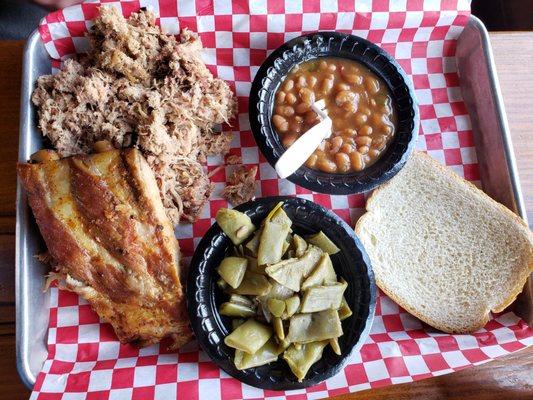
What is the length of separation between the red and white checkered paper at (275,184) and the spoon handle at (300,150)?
0.41 meters

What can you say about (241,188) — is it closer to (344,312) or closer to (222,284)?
(222,284)

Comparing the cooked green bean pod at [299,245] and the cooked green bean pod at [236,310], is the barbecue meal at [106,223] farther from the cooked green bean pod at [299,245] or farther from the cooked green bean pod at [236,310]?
the cooked green bean pod at [299,245]

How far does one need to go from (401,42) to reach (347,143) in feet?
3.18

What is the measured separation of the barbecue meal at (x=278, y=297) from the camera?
286 centimetres

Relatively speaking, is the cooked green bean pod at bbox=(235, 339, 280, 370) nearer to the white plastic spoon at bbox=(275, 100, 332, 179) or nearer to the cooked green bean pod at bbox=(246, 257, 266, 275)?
the cooked green bean pod at bbox=(246, 257, 266, 275)

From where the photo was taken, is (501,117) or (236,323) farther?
(501,117)

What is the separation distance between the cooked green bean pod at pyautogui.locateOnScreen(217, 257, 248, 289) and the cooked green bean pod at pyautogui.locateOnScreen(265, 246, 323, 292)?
181mm

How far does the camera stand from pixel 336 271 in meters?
3.20

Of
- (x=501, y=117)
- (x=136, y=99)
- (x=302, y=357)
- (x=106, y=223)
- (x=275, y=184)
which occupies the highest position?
(x=136, y=99)

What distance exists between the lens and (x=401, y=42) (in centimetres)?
368

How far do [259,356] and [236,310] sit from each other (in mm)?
279

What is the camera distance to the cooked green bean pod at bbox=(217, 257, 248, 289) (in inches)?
115

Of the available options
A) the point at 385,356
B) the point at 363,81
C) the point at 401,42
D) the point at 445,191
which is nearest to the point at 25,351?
the point at 385,356

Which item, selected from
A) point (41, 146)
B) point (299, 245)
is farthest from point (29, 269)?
point (299, 245)
